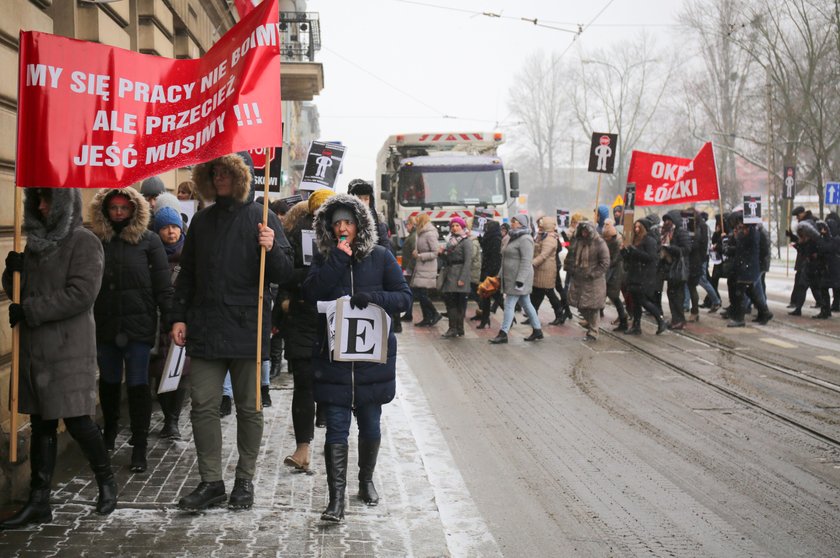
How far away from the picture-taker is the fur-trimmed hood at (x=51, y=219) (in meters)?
5.49

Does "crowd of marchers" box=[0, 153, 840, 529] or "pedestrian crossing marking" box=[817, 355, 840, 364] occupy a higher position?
"crowd of marchers" box=[0, 153, 840, 529]

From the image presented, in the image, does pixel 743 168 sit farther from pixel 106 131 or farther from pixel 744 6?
pixel 106 131

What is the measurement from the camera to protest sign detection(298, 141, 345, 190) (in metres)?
10.4

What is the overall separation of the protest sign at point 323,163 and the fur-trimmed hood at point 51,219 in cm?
485

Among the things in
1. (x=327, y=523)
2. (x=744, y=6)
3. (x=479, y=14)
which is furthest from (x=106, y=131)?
(x=744, y=6)

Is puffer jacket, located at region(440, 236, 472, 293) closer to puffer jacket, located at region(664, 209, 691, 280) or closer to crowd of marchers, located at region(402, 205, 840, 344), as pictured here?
crowd of marchers, located at region(402, 205, 840, 344)

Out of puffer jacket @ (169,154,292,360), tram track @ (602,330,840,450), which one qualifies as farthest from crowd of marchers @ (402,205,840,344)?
puffer jacket @ (169,154,292,360)

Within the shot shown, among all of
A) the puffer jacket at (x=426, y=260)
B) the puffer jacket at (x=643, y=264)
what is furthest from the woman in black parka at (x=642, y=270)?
the puffer jacket at (x=426, y=260)

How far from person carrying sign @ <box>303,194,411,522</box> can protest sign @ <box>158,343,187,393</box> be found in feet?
4.34

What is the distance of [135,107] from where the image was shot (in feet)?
18.7

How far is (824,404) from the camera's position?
30.8ft

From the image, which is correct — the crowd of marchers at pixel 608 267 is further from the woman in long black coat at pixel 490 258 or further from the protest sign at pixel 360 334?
the protest sign at pixel 360 334

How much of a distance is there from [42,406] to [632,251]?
10845 mm

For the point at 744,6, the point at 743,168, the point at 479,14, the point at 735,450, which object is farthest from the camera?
the point at 743,168
